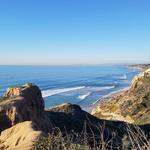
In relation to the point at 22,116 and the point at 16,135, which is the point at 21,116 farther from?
the point at 16,135

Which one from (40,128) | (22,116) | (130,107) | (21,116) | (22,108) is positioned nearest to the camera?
(40,128)

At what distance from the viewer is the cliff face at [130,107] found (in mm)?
82500

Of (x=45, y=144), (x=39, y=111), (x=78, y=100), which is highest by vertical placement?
(x=45, y=144)

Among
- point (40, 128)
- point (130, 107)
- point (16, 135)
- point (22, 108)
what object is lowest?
point (130, 107)

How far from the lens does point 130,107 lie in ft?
280

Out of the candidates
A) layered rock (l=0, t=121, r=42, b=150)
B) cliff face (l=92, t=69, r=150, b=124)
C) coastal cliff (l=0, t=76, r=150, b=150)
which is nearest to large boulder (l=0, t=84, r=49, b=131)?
coastal cliff (l=0, t=76, r=150, b=150)

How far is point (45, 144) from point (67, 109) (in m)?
44.6

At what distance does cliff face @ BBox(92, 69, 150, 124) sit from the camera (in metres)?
82.5

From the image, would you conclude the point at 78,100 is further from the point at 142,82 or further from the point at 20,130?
the point at 20,130

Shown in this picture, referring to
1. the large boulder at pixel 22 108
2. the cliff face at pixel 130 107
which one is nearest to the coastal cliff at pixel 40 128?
the large boulder at pixel 22 108

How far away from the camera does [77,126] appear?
43375 millimetres

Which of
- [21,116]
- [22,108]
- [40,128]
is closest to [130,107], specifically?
[22,108]

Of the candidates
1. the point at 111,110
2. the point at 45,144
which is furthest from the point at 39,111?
the point at 111,110

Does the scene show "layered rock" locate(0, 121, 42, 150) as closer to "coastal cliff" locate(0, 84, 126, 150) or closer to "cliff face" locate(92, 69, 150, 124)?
"coastal cliff" locate(0, 84, 126, 150)
